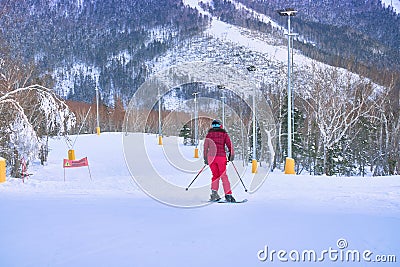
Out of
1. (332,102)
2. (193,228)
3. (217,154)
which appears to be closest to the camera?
(193,228)

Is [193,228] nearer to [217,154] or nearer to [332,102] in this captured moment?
[217,154]

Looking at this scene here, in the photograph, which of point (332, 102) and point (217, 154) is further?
point (332, 102)

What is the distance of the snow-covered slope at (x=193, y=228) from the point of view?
4.70 metres

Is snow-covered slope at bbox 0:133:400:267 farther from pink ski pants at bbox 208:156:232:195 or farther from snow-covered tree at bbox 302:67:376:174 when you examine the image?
snow-covered tree at bbox 302:67:376:174

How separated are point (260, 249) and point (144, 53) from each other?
579 feet

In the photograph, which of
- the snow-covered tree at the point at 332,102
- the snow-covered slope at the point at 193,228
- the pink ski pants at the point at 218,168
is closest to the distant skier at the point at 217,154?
the pink ski pants at the point at 218,168

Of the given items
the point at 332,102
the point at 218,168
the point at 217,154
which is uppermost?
the point at 332,102

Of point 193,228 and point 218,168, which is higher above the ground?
point 218,168

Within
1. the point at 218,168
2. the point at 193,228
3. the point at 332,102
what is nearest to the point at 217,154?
the point at 218,168

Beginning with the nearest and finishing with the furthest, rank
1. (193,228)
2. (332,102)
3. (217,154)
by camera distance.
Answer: (193,228)
(217,154)
(332,102)

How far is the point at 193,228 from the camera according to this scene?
19.9 feet

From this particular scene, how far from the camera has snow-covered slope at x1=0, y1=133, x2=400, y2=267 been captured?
470 cm

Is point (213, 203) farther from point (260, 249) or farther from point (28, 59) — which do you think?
point (28, 59)

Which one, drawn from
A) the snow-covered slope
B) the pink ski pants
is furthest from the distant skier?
the snow-covered slope
